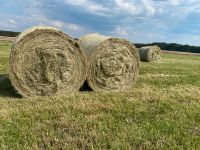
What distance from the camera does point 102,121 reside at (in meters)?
8.38

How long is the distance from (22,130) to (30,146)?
86 cm

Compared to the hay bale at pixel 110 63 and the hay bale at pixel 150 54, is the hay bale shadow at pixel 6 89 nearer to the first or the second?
the hay bale at pixel 110 63

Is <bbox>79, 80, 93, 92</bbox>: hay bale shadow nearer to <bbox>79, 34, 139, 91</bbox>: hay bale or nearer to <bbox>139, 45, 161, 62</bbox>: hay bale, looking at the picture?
<bbox>79, 34, 139, 91</bbox>: hay bale

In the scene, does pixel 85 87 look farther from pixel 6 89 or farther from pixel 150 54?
pixel 150 54

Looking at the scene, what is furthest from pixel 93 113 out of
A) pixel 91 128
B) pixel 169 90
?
pixel 169 90

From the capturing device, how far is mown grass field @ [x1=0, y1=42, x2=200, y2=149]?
7.07m

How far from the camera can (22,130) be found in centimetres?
759

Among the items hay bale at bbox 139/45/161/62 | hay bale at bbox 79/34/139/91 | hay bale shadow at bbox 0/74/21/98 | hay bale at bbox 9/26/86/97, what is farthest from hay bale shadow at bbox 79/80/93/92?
hay bale at bbox 139/45/161/62

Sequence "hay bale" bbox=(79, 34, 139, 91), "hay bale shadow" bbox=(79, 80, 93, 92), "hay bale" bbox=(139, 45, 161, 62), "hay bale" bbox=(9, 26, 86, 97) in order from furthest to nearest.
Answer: "hay bale" bbox=(139, 45, 161, 62) < "hay bale" bbox=(79, 34, 139, 91) < "hay bale shadow" bbox=(79, 80, 93, 92) < "hay bale" bbox=(9, 26, 86, 97)

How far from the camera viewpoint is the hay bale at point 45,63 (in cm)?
1117

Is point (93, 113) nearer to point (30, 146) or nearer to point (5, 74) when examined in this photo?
point (30, 146)

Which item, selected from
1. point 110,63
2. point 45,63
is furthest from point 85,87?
→ point 45,63

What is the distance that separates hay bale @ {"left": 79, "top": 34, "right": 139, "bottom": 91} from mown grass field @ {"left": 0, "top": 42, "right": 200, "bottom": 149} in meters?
0.94

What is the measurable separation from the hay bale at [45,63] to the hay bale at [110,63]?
0.72m
